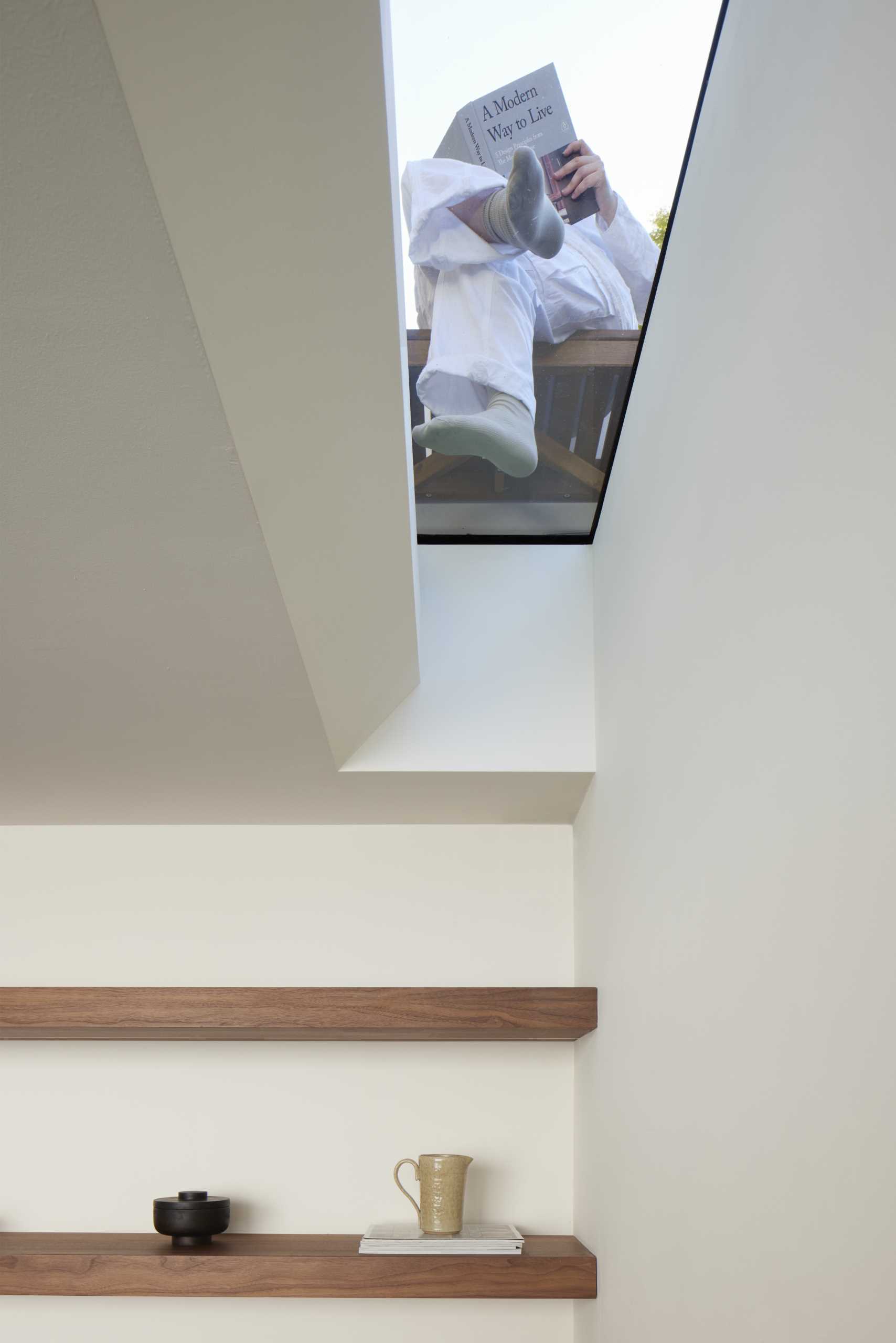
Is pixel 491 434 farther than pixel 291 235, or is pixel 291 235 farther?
pixel 491 434

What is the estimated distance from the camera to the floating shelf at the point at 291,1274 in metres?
2.24

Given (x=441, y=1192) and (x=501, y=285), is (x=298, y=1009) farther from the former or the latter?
(x=501, y=285)

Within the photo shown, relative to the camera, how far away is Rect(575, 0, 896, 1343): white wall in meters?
0.93

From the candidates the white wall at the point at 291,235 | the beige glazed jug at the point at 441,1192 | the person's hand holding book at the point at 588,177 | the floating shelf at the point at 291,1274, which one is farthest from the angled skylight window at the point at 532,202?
the floating shelf at the point at 291,1274

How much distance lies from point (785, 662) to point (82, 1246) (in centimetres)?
214

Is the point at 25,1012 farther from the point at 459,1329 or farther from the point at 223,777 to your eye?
the point at 459,1329

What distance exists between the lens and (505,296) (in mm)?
2035

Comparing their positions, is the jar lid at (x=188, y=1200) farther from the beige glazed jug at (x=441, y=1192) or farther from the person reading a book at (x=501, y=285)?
the person reading a book at (x=501, y=285)

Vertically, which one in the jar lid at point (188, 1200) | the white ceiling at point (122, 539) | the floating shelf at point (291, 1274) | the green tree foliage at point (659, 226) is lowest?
the floating shelf at point (291, 1274)

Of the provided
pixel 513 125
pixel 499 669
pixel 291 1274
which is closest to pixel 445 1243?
pixel 291 1274

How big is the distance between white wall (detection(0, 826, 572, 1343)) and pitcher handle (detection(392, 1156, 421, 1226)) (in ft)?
0.12

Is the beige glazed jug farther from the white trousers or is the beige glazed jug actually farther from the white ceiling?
the white trousers

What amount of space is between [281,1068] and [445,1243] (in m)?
0.60

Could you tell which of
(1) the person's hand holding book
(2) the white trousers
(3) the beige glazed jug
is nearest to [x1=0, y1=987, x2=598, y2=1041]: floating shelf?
(3) the beige glazed jug
